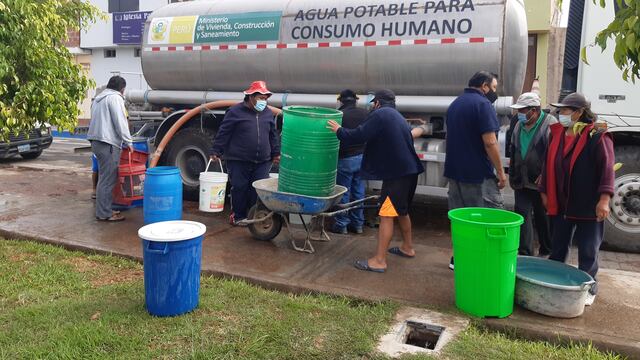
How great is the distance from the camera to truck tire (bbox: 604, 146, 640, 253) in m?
5.69

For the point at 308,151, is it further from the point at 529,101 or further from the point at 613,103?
the point at 613,103

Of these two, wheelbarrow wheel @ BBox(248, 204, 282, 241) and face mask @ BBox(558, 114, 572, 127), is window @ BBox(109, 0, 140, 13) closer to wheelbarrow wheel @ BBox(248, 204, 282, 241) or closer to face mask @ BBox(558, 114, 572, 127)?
wheelbarrow wheel @ BBox(248, 204, 282, 241)

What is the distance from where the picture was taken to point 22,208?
23.2 feet

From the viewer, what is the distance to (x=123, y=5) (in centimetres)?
2319

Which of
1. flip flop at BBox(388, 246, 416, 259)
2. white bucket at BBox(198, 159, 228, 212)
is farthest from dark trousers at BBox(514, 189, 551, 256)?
white bucket at BBox(198, 159, 228, 212)

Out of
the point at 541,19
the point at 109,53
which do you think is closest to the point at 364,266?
the point at 541,19

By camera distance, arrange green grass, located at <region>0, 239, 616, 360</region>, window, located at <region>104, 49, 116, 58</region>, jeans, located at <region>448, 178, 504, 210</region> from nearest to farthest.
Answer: green grass, located at <region>0, 239, 616, 360</region>
jeans, located at <region>448, 178, 504, 210</region>
window, located at <region>104, 49, 116, 58</region>

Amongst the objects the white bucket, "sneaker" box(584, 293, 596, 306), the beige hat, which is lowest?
A: "sneaker" box(584, 293, 596, 306)

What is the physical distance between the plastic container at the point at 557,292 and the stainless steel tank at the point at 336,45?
274 centimetres

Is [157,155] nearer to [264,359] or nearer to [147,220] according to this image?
[147,220]

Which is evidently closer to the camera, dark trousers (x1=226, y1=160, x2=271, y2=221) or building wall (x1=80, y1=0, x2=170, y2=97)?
dark trousers (x1=226, y1=160, x2=271, y2=221)

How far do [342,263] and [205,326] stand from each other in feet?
5.53

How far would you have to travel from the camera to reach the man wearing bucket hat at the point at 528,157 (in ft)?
15.9

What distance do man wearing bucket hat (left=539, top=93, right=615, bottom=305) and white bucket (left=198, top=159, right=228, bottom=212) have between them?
3.59 metres
